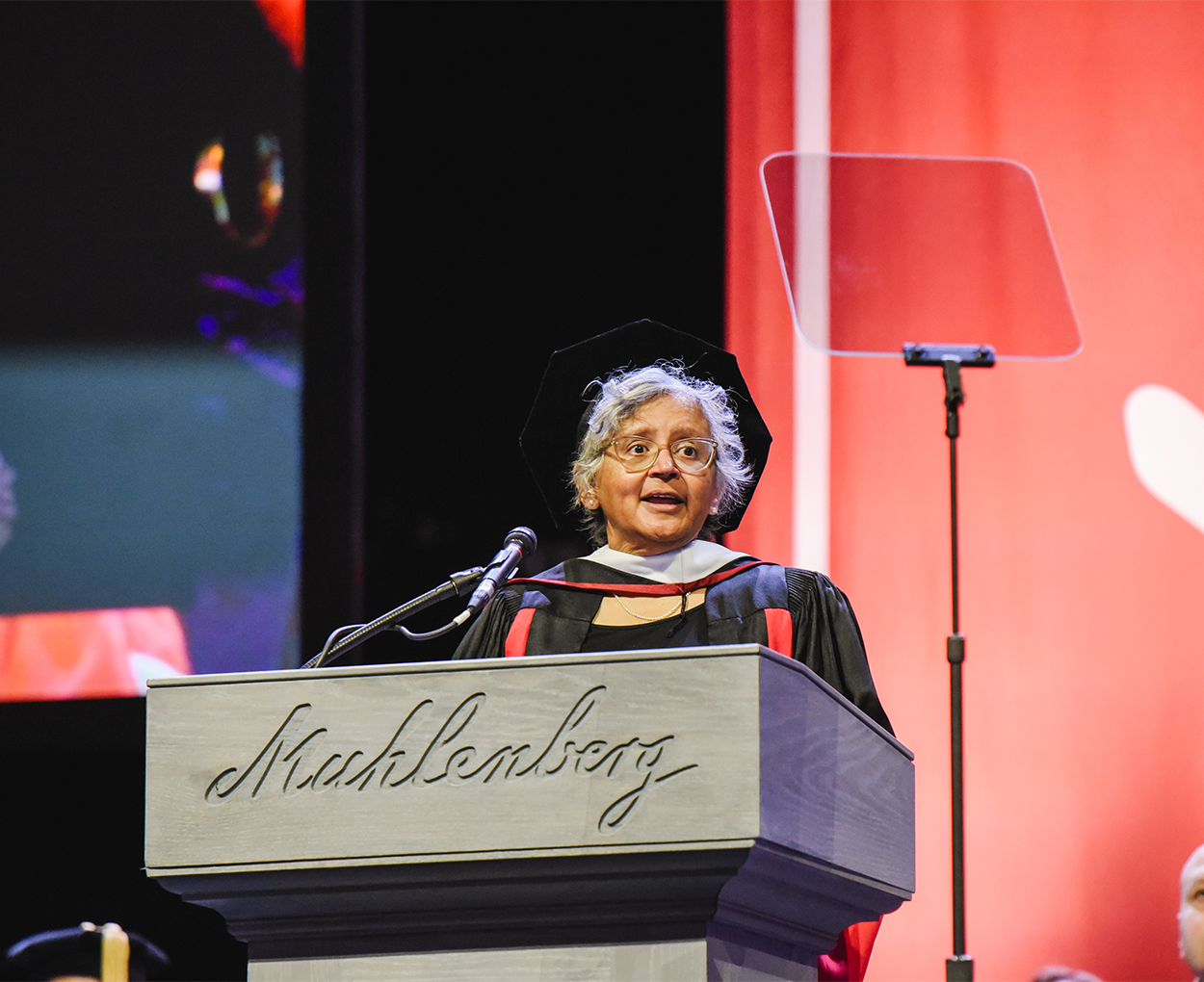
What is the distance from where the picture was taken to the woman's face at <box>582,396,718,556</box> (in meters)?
2.54

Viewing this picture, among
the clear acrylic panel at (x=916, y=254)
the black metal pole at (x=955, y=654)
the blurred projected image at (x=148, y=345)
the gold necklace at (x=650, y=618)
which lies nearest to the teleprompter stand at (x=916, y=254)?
the clear acrylic panel at (x=916, y=254)

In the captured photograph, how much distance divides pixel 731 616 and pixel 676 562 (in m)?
0.13

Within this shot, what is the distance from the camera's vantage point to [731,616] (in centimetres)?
250

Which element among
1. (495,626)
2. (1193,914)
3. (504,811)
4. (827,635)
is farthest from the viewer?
(1193,914)

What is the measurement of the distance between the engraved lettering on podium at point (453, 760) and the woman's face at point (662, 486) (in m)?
1.09

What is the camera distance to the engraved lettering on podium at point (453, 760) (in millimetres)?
1429

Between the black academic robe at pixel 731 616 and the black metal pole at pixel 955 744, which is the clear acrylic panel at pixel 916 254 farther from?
the black academic robe at pixel 731 616

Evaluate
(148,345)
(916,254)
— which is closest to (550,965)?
(916,254)

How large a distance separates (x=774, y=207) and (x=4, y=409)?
7.21ft

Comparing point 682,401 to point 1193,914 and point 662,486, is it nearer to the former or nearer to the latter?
point 662,486

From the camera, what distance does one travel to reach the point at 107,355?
168 inches

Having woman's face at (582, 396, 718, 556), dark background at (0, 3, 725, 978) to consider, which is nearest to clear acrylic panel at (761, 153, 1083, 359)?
dark background at (0, 3, 725, 978)

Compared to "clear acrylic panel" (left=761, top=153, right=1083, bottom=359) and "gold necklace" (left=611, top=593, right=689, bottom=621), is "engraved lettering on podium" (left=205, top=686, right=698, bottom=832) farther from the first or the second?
"clear acrylic panel" (left=761, top=153, right=1083, bottom=359)

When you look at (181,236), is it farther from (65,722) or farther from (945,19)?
(945,19)
